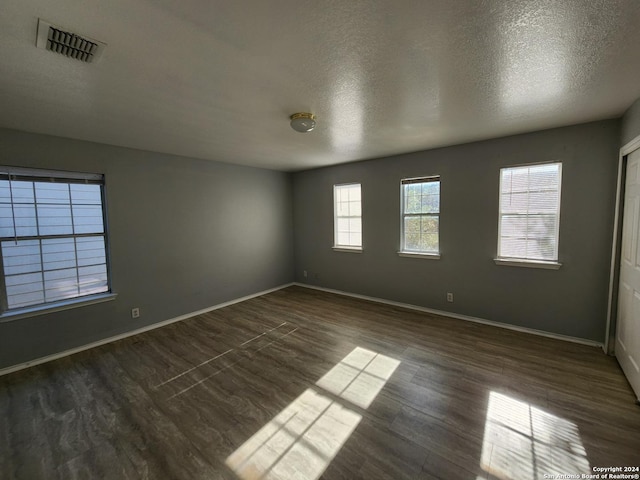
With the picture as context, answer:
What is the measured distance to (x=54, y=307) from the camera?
2916 mm

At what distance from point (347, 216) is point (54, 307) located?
427 cm

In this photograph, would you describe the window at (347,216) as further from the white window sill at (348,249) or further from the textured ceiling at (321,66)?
the textured ceiling at (321,66)

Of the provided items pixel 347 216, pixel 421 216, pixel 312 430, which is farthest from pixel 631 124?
pixel 312 430

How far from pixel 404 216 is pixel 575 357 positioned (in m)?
2.58

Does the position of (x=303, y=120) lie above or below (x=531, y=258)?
above

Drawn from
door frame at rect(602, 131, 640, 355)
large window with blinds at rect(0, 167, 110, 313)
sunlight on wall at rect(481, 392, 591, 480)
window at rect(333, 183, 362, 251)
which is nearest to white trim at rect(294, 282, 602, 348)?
door frame at rect(602, 131, 640, 355)

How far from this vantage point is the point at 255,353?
295 centimetres

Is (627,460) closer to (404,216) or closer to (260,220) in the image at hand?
(404,216)

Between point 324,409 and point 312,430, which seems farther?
point 324,409

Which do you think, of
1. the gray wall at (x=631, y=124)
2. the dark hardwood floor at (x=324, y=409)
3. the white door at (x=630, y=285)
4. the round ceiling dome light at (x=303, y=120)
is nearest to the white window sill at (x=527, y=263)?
the white door at (x=630, y=285)

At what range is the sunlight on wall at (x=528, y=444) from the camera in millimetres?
1553

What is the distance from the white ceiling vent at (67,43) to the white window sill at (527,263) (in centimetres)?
426

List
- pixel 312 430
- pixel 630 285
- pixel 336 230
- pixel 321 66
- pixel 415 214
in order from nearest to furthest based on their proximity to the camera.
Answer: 1. pixel 321 66
2. pixel 312 430
3. pixel 630 285
4. pixel 415 214
5. pixel 336 230

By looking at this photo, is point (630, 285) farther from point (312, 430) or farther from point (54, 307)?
point (54, 307)
